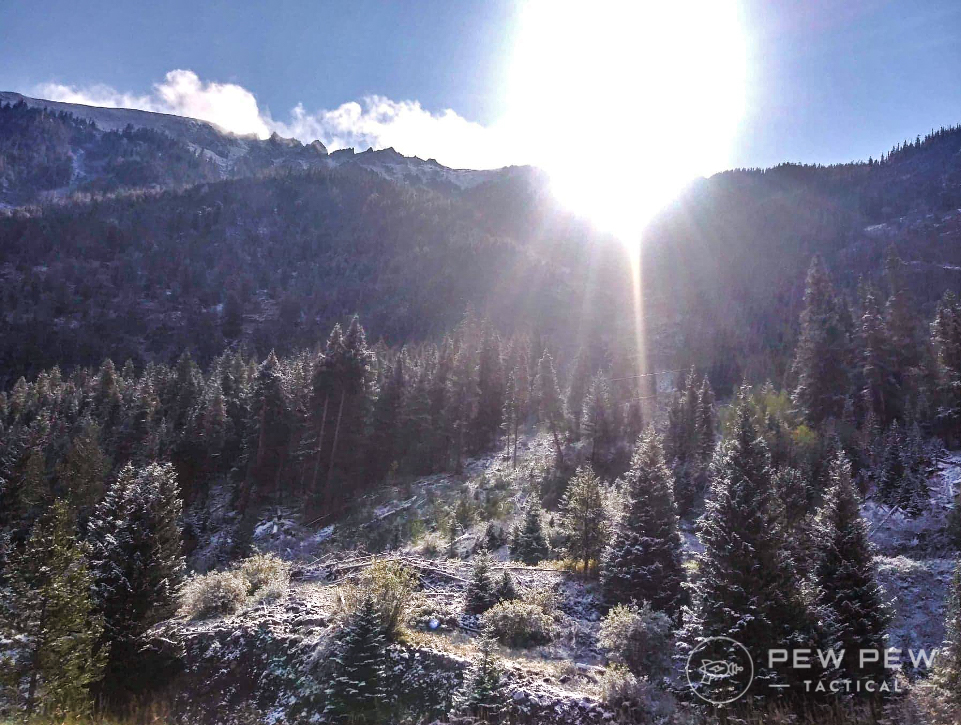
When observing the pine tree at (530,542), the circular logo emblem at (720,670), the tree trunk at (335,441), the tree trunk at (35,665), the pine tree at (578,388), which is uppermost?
the pine tree at (578,388)

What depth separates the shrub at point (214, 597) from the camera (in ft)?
66.4

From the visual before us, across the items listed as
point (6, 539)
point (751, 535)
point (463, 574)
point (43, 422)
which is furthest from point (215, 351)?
point (751, 535)

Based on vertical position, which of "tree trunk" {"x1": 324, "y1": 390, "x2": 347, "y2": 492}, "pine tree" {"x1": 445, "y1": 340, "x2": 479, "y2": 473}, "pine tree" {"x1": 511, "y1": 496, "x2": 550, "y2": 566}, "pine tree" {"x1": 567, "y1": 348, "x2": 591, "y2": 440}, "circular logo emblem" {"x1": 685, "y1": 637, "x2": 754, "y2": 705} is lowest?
"circular logo emblem" {"x1": 685, "y1": 637, "x2": 754, "y2": 705}

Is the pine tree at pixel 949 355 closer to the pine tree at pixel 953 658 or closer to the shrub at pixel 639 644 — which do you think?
the pine tree at pixel 953 658

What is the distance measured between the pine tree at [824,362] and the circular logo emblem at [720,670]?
35072 mm

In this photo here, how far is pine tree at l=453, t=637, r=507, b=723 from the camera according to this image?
1360cm

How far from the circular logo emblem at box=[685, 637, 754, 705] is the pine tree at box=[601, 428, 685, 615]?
16.2ft

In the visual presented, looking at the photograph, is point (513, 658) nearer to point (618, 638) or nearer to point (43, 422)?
point (618, 638)

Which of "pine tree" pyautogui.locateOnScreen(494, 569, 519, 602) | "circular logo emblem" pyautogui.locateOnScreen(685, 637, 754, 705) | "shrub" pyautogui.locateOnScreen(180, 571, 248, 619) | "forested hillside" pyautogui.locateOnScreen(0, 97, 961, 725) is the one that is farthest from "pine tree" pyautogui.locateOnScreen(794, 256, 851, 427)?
"shrub" pyautogui.locateOnScreen(180, 571, 248, 619)

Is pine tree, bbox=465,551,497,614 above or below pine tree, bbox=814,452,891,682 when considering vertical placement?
below

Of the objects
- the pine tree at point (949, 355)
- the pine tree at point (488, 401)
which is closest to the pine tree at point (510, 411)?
the pine tree at point (488, 401)

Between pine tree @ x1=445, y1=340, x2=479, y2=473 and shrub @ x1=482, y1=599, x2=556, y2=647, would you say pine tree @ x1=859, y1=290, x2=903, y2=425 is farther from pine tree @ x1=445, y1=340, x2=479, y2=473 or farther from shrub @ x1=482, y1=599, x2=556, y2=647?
pine tree @ x1=445, y1=340, x2=479, y2=473

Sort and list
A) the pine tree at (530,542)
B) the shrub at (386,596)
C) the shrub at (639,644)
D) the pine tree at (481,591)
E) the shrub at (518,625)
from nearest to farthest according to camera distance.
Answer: the shrub at (386,596)
the shrub at (639,644)
the shrub at (518,625)
the pine tree at (481,591)
the pine tree at (530,542)

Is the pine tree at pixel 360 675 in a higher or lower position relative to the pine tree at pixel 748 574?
lower
